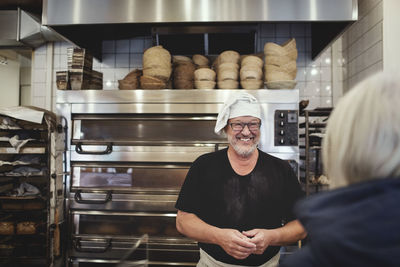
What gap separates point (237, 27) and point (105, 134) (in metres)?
1.54

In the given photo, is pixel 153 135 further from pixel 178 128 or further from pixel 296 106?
pixel 296 106

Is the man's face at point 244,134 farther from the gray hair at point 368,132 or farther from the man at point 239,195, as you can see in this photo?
the gray hair at point 368,132

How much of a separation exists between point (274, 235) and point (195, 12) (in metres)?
1.74

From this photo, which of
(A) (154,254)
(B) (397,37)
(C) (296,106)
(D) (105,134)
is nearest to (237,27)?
(C) (296,106)

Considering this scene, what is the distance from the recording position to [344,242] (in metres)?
Answer: 0.46

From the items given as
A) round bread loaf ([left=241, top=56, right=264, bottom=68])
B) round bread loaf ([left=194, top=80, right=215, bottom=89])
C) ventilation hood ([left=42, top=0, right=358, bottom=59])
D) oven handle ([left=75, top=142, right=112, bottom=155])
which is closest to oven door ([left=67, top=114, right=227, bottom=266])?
oven handle ([left=75, top=142, right=112, bottom=155])

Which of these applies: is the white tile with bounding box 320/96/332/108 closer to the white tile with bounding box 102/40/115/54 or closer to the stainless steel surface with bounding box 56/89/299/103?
the stainless steel surface with bounding box 56/89/299/103

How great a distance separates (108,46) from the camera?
3158mm

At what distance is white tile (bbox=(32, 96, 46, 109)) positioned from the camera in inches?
127

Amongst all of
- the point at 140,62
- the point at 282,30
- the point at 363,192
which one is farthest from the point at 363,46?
the point at 363,192

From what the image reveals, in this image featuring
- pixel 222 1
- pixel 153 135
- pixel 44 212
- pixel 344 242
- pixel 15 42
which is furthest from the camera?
pixel 15 42

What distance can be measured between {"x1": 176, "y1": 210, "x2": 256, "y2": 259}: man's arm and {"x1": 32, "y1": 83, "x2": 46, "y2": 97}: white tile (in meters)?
2.60

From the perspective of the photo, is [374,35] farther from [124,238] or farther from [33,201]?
[33,201]

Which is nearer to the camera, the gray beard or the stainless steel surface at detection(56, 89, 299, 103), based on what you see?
the gray beard
